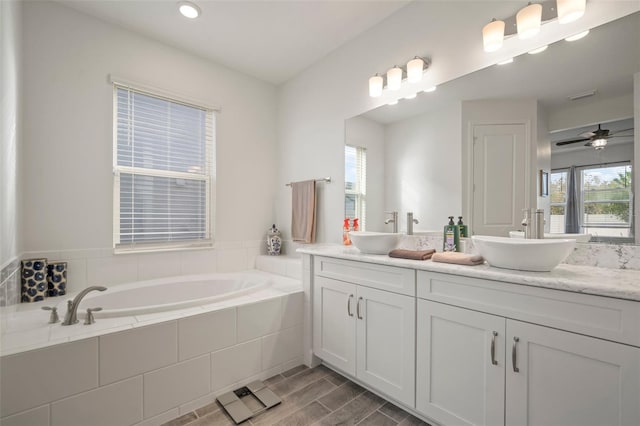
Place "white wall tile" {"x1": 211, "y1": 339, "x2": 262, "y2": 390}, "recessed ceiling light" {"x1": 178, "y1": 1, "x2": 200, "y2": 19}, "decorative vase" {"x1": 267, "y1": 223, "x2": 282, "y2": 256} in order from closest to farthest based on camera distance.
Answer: "white wall tile" {"x1": 211, "y1": 339, "x2": 262, "y2": 390} → "recessed ceiling light" {"x1": 178, "y1": 1, "x2": 200, "y2": 19} → "decorative vase" {"x1": 267, "y1": 223, "x2": 282, "y2": 256}

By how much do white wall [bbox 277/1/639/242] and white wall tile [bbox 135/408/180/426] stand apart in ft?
5.52

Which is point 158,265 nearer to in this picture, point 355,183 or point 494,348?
point 355,183

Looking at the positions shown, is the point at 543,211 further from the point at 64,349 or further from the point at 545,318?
the point at 64,349

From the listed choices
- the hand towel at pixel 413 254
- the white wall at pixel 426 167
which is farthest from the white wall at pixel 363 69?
the hand towel at pixel 413 254

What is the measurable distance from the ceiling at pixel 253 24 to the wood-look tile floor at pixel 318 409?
8.85 ft

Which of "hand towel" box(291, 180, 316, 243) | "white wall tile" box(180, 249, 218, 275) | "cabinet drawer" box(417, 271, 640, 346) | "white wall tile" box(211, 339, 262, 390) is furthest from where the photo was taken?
"hand towel" box(291, 180, 316, 243)

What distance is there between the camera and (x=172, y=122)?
268cm

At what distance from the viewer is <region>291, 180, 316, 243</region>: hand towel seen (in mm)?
2805

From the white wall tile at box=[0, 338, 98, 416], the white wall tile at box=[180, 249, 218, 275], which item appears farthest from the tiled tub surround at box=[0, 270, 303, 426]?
the white wall tile at box=[180, 249, 218, 275]

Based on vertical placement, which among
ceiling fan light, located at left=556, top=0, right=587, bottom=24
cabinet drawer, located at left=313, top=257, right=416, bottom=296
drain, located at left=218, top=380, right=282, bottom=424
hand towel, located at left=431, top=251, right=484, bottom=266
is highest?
ceiling fan light, located at left=556, top=0, right=587, bottom=24

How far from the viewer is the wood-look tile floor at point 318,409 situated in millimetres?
1569

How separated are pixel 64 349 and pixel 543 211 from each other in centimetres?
243

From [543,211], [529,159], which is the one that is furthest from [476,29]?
[543,211]

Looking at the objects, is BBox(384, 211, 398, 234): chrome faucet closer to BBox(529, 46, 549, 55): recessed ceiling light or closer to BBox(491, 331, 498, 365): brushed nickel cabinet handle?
BBox(491, 331, 498, 365): brushed nickel cabinet handle
